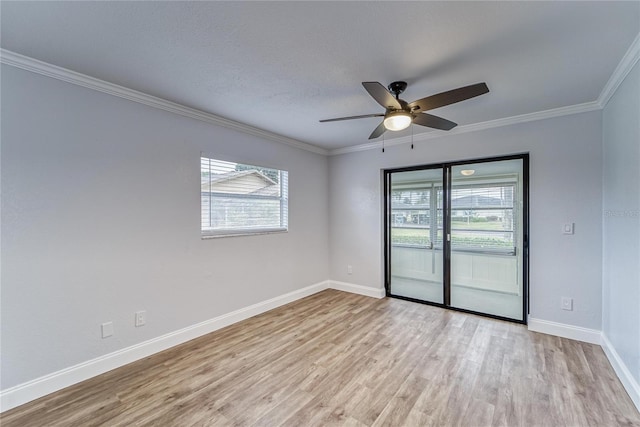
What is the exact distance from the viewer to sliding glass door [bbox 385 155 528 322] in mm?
3506

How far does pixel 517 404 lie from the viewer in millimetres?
1984

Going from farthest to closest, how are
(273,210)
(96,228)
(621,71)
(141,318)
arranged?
(273,210)
(141,318)
(96,228)
(621,71)

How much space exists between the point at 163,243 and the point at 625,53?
4.08 meters

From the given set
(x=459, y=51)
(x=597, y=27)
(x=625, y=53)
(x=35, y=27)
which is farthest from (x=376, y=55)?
(x=35, y=27)

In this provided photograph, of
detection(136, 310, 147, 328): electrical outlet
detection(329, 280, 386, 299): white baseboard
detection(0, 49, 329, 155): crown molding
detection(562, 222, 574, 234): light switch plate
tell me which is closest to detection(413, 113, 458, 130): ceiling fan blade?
detection(562, 222, 574, 234): light switch plate

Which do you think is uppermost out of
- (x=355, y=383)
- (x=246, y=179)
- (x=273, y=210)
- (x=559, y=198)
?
(x=246, y=179)

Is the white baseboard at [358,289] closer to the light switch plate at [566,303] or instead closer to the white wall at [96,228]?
the white wall at [96,228]

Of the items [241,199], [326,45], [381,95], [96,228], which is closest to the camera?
[326,45]

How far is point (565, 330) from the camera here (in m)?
3.01

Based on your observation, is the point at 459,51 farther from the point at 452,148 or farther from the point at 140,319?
the point at 140,319

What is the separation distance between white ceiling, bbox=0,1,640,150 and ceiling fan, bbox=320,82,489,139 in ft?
0.85

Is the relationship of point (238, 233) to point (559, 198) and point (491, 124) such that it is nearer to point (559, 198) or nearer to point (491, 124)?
point (491, 124)

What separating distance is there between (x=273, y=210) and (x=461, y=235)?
267 cm

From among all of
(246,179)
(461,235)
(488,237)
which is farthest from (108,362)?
(488,237)
